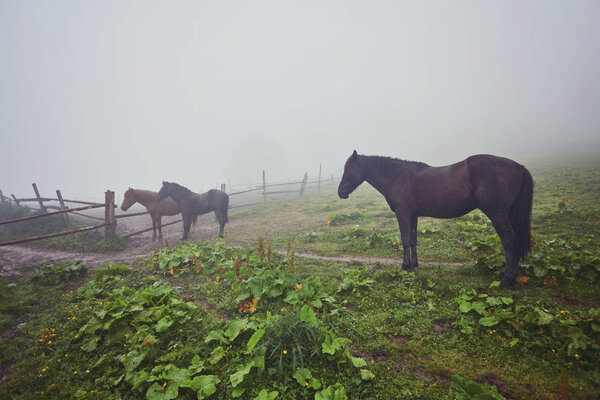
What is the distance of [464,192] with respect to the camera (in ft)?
16.0

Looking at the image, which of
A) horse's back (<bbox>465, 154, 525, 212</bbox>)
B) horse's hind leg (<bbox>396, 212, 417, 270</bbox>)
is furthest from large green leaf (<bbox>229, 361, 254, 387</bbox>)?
horse's back (<bbox>465, 154, 525, 212</bbox>)

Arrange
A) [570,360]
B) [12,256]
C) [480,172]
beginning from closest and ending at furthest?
[570,360] < [480,172] < [12,256]

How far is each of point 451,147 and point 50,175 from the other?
235 meters

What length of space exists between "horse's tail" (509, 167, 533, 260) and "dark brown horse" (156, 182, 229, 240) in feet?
34.4

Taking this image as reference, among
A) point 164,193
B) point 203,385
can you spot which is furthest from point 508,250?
point 164,193

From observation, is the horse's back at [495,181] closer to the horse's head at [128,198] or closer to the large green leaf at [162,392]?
the large green leaf at [162,392]

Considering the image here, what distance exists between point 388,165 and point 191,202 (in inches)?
374

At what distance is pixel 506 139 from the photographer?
76.2 metres

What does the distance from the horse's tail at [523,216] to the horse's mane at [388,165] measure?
1894mm

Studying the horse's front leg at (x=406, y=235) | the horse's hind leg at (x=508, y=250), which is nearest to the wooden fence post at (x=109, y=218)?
the horse's front leg at (x=406, y=235)

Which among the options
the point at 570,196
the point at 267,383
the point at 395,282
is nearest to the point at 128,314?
the point at 267,383

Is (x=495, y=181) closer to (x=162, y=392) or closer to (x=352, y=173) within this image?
(x=352, y=173)

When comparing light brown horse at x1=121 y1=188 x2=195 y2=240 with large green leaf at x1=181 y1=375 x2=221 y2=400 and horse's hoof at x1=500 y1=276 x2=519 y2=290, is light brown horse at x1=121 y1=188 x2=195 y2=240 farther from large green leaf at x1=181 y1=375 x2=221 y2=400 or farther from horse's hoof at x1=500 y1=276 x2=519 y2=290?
horse's hoof at x1=500 y1=276 x2=519 y2=290

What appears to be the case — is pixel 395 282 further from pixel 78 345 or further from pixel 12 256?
pixel 12 256
